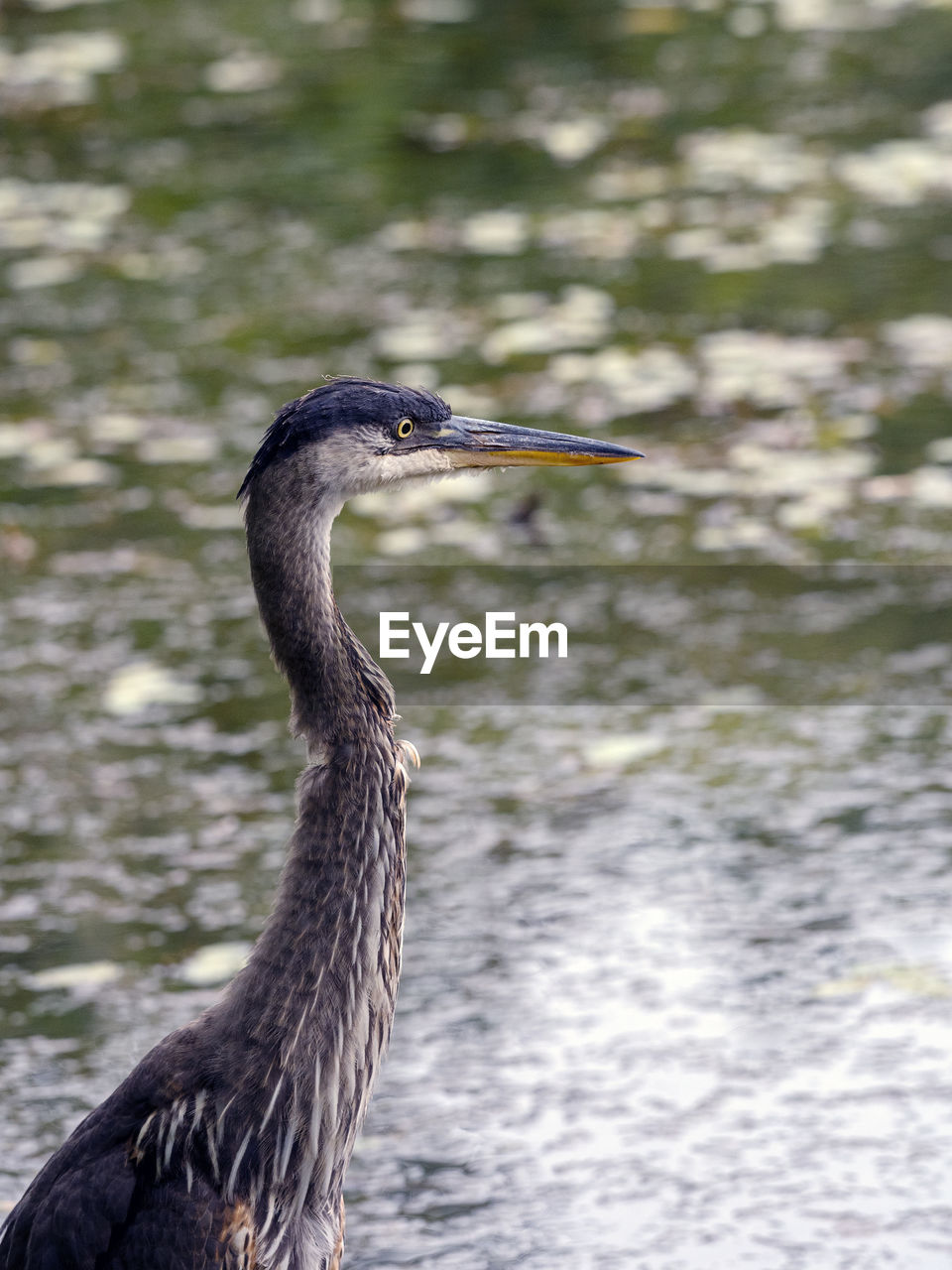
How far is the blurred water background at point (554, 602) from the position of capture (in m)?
3.67

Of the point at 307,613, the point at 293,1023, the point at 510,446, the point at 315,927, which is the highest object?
the point at 510,446

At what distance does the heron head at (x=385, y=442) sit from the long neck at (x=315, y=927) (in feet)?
0.21

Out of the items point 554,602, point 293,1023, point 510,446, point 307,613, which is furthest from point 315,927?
point 554,602

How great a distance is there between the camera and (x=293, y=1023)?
2.90m

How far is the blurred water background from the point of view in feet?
12.1

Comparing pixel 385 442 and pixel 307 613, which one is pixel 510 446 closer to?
pixel 385 442

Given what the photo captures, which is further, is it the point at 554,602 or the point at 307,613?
the point at 554,602

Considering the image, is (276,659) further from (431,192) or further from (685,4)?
(685,4)

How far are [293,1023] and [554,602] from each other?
2712 millimetres

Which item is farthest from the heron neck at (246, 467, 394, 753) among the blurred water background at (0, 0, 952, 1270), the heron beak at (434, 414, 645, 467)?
the blurred water background at (0, 0, 952, 1270)

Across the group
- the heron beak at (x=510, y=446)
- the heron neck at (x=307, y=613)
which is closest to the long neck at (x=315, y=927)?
the heron neck at (x=307, y=613)

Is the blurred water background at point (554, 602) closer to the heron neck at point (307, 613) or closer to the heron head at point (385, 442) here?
the heron neck at point (307, 613)

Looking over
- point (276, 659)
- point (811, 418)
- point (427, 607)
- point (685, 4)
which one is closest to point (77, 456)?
point (427, 607)

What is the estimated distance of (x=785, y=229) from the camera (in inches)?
298
